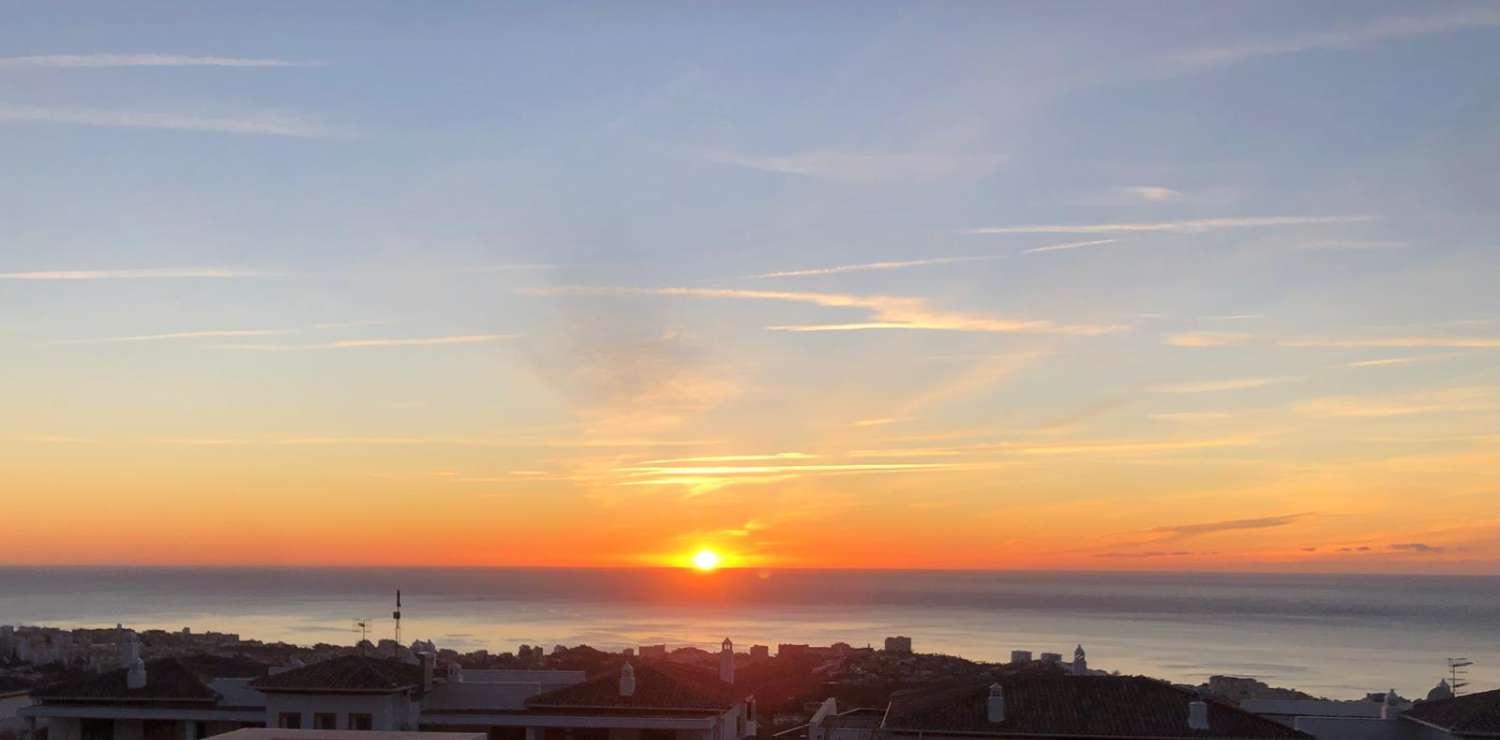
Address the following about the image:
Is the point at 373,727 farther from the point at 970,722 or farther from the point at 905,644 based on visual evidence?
the point at 905,644

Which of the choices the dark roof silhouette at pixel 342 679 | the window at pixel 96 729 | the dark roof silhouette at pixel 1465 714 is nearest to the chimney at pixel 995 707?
the dark roof silhouette at pixel 1465 714

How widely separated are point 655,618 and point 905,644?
10455 cm

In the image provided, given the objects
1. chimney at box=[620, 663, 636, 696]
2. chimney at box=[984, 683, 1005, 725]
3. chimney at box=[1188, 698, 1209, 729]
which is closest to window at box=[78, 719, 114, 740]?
chimney at box=[620, 663, 636, 696]

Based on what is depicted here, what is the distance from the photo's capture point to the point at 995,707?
2964cm

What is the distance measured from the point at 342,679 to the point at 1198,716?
64.3ft

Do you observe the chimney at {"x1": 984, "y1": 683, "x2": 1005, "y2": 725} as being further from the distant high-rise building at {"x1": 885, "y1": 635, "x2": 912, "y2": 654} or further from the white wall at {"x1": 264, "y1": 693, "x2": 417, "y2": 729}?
the distant high-rise building at {"x1": 885, "y1": 635, "x2": 912, "y2": 654}

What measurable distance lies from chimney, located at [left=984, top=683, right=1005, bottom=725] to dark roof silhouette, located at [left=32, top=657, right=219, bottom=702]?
1981cm

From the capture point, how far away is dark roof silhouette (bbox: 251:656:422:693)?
34.0m

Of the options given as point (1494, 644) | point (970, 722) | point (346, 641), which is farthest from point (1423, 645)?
point (970, 722)

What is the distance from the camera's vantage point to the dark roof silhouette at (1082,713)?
29.0 m

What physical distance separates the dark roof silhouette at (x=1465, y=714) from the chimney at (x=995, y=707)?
886cm

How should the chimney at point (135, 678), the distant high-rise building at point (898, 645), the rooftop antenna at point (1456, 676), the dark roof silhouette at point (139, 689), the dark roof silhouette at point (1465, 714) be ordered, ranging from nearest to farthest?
the dark roof silhouette at point (1465, 714)
the dark roof silhouette at point (139, 689)
the chimney at point (135, 678)
the rooftop antenna at point (1456, 676)
the distant high-rise building at point (898, 645)

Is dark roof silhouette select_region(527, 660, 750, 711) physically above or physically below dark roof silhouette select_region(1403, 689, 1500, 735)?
above

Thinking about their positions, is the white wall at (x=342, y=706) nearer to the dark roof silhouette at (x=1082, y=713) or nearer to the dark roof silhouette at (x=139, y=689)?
the dark roof silhouette at (x=139, y=689)
